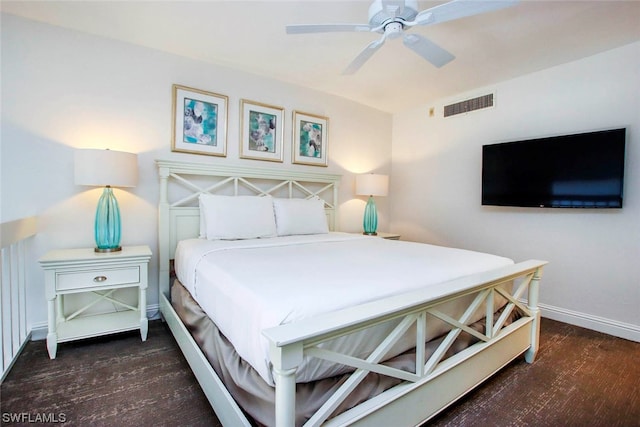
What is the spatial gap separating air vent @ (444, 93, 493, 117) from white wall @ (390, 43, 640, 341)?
0.07 meters

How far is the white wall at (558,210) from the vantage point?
8.28 ft

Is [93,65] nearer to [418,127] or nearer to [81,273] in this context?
[81,273]

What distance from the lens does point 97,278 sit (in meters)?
2.13

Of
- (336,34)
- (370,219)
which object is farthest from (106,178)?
(370,219)

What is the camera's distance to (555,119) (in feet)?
9.59

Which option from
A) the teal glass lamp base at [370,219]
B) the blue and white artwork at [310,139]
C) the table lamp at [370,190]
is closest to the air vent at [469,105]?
the table lamp at [370,190]

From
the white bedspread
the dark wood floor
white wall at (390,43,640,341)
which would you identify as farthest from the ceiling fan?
the dark wood floor

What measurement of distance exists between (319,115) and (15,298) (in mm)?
3268

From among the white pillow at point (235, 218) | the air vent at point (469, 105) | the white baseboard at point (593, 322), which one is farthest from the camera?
the air vent at point (469, 105)

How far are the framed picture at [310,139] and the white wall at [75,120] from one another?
0.76m

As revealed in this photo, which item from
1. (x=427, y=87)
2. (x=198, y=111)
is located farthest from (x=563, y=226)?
(x=198, y=111)

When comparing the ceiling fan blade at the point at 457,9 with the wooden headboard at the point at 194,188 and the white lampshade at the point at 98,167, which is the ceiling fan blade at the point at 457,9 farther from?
the white lampshade at the point at 98,167

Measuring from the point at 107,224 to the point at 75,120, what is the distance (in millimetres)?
922

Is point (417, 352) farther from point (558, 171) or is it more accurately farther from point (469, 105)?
point (469, 105)
